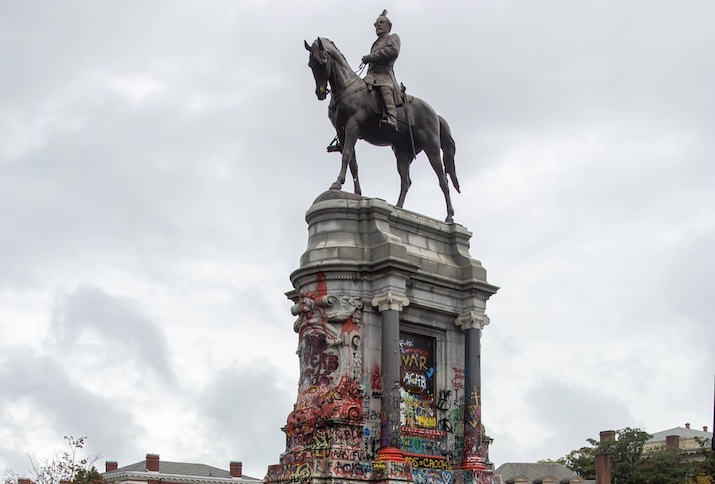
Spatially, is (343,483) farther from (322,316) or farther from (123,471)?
(123,471)

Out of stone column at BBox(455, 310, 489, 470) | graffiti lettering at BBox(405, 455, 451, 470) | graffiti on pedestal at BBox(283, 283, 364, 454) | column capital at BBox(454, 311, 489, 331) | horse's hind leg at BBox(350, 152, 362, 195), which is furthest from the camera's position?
horse's hind leg at BBox(350, 152, 362, 195)

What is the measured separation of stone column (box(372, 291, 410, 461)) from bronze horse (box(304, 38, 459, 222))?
386 cm

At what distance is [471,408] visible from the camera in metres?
25.7

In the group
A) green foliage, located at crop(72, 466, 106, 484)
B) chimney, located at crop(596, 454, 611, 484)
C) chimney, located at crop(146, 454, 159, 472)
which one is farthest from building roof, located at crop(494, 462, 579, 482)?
green foliage, located at crop(72, 466, 106, 484)

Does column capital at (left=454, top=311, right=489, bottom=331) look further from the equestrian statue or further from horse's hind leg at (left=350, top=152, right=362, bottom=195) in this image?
horse's hind leg at (left=350, top=152, right=362, bottom=195)

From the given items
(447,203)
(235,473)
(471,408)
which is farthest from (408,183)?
(235,473)

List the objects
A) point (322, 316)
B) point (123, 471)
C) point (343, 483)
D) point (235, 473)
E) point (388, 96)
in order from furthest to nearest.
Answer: point (235, 473)
point (123, 471)
point (388, 96)
point (322, 316)
point (343, 483)

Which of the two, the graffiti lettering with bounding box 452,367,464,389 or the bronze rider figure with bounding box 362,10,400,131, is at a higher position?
the bronze rider figure with bounding box 362,10,400,131

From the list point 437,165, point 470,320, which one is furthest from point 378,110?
point 470,320

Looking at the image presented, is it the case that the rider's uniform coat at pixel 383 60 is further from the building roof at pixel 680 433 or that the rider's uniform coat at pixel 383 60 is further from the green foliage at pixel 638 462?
the building roof at pixel 680 433

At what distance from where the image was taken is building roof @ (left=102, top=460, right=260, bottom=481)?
88750 millimetres

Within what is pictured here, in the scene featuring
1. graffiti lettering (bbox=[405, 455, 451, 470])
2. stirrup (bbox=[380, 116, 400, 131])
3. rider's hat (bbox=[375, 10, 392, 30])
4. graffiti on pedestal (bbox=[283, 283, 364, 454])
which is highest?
rider's hat (bbox=[375, 10, 392, 30])

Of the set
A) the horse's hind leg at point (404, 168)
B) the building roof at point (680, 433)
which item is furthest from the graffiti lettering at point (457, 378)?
the building roof at point (680, 433)

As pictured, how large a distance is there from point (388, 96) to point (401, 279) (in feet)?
17.2
